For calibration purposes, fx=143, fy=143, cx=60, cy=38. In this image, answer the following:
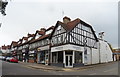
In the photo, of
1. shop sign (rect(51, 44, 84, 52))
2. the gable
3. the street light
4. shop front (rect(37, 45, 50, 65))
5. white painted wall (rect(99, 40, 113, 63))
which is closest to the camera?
the street light

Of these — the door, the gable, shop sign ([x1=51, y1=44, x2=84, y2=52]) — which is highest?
the gable

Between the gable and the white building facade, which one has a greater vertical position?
the gable

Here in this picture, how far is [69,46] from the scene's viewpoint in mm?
26125

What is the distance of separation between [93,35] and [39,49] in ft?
44.9

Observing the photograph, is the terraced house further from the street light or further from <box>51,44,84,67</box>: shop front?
the street light

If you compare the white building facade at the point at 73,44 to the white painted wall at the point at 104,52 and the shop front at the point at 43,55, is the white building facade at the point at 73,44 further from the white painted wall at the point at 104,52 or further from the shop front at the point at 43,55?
the white painted wall at the point at 104,52

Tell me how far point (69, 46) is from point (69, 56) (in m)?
2.20

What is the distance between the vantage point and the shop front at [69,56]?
26.6 m

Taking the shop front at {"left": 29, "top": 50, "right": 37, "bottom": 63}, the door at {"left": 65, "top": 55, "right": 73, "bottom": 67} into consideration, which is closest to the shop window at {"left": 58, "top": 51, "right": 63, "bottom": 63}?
the door at {"left": 65, "top": 55, "right": 73, "bottom": 67}

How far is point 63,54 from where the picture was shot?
27.0m

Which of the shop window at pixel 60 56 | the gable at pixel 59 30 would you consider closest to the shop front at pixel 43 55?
the gable at pixel 59 30

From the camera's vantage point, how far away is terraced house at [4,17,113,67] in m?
27.0

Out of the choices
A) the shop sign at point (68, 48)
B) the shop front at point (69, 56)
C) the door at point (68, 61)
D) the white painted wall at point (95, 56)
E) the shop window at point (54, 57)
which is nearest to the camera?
the shop sign at point (68, 48)

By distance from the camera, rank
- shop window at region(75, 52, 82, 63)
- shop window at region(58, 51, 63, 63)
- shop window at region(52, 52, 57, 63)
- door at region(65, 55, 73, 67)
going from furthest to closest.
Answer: shop window at region(52, 52, 57, 63) → shop window at region(58, 51, 63, 63) → shop window at region(75, 52, 82, 63) → door at region(65, 55, 73, 67)
